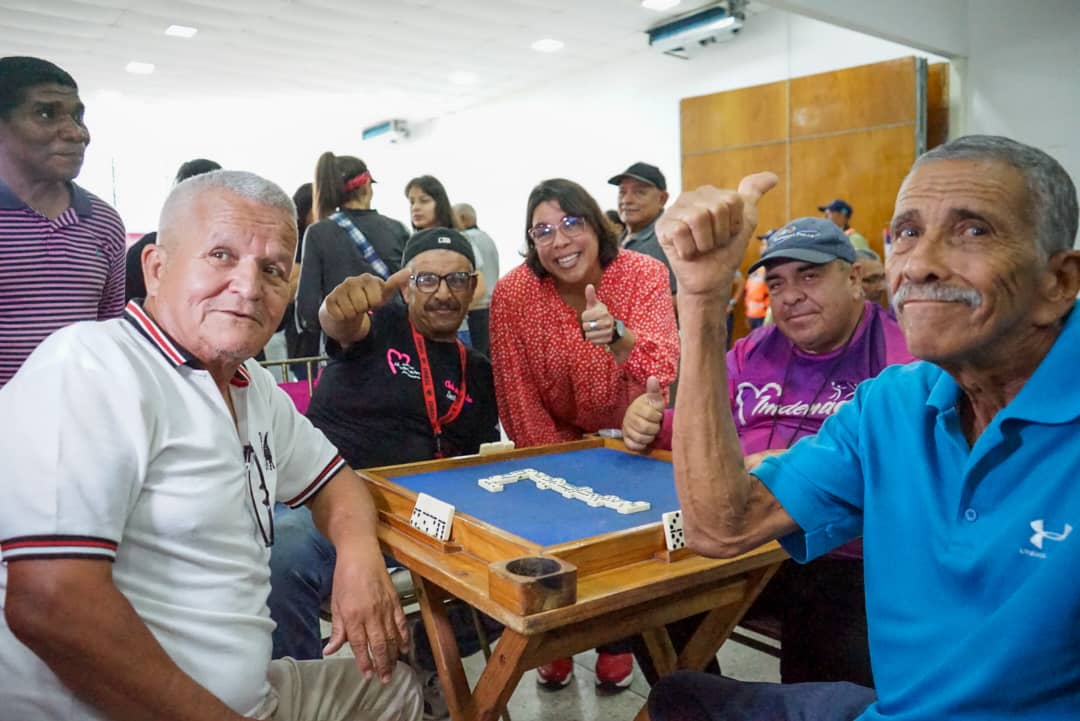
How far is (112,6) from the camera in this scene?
20.5 ft

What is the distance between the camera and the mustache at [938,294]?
105 cm

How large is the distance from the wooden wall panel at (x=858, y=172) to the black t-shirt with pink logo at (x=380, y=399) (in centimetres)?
506

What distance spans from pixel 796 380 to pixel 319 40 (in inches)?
280

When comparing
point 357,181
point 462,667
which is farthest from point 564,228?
point 462,667

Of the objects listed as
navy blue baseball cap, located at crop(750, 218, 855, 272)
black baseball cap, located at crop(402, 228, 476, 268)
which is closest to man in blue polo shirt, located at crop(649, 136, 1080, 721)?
navy blue baseball cap, located at crop(750, 218, 855, 272)

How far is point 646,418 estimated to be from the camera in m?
2.07

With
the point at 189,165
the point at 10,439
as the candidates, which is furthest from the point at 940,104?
the point at 10,439

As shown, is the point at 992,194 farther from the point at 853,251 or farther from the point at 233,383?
the point at 233,383

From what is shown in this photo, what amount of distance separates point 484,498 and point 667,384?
0.93 meters

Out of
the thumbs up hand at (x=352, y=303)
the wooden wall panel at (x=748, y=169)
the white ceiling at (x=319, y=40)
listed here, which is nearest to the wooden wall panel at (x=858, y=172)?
the wooden wall panel at (x=748, y=169)

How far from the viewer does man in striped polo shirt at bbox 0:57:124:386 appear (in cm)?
202

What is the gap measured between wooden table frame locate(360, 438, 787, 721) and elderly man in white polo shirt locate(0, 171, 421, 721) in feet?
0.41

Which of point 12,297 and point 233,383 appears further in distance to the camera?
point 12,297

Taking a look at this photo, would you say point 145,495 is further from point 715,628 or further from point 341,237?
point 341,237
